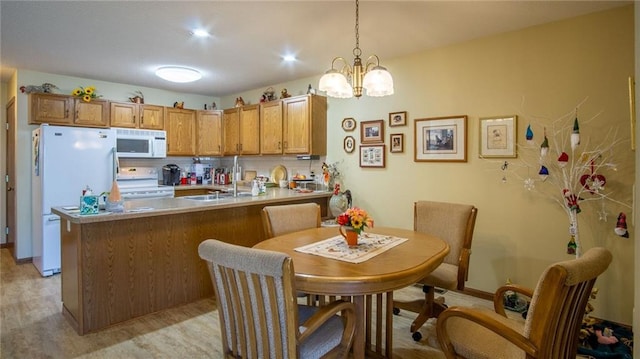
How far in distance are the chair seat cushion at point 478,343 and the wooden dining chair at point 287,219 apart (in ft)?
4.39

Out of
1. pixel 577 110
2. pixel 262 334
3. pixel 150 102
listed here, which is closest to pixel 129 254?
pixel 262 334

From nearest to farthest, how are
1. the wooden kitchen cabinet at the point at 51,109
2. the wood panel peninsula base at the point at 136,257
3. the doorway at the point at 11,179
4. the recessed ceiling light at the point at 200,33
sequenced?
1. the wood panel peninsula base at the point at 136,257
2. the recessed ceiling light at the point at 200,33
3. the wooden kitchen cabinet at the point at 51,109
4. the doorway at the point at 11,179

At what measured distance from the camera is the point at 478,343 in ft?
5.15

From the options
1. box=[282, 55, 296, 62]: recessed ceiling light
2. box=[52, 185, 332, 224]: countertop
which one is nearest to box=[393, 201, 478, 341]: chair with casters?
box=[52, 185, 332, 224]: countertop

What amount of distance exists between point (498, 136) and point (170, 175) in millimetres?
4575

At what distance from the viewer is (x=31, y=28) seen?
9.81 feet

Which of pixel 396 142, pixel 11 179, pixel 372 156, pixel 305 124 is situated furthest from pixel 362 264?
pixel 11 179

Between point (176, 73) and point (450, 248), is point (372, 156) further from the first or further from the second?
point (176, 73)

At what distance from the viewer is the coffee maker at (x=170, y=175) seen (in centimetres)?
537

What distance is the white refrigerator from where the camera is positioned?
13.0 feet

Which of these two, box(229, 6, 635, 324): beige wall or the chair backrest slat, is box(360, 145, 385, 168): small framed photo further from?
the chair backrest slat

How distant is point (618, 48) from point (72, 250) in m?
4.48

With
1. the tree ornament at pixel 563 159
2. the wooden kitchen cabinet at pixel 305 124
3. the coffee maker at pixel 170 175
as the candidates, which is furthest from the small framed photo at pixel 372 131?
the coffee maker at pixel 170 175

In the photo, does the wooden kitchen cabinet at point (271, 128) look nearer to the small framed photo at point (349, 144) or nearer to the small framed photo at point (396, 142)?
the small framed photo at point (349, 144)
